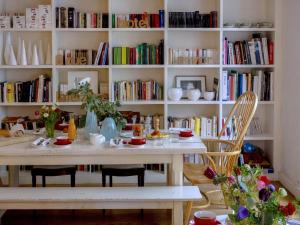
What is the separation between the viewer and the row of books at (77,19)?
494 cm

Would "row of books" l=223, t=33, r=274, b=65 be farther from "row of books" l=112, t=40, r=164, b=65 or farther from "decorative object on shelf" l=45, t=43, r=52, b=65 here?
"decorative object on shelf" l=45, t=43, r=52, b=65

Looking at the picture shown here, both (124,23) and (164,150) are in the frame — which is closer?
(164,150)

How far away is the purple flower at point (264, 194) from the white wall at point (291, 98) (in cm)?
289

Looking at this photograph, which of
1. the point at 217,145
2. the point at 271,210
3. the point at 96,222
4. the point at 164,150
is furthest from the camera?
the point at 217,145

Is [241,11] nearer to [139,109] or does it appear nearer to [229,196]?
[139,109]

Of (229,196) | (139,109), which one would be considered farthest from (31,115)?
(229,196)

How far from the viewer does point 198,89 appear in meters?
5.23

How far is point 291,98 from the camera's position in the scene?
4.77 meters

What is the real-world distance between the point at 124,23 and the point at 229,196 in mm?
3382

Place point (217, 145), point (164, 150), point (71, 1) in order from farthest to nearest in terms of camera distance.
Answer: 1. point (71, 1)
2. point (217, 145)
3. point (164, 150)

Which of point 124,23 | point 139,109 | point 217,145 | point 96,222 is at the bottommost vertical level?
point 96,222

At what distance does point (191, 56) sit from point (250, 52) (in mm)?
628

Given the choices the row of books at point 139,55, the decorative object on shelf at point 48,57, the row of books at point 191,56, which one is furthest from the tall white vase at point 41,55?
the row of books at point 191,56

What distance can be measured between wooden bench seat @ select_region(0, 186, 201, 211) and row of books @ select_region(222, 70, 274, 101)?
1975mm
